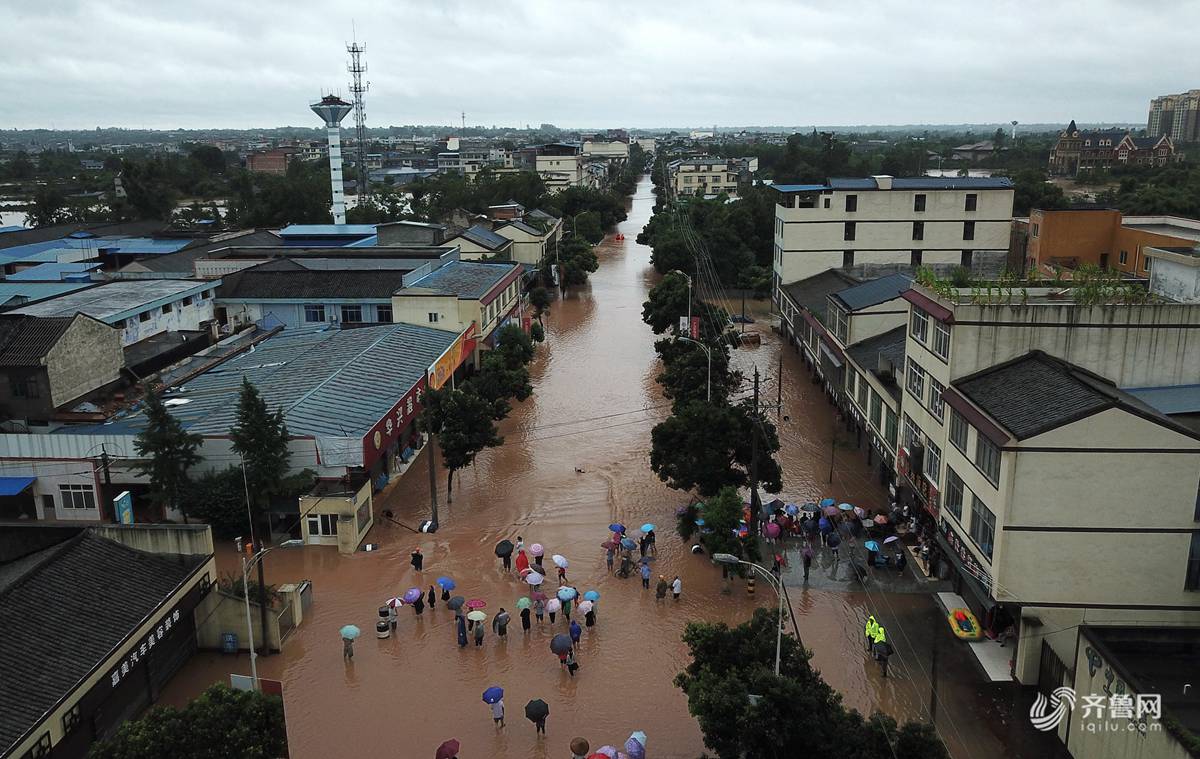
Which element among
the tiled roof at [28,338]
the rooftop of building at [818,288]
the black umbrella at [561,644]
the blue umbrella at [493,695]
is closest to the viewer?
the blue umbrella at [493,695]

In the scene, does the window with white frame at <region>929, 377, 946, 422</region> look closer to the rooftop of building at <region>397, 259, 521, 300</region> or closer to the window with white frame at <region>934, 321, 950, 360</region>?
the window with white frame at <region>934, 321, 950, 360</region>

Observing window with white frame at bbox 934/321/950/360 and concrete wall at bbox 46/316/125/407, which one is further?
concrete wall at bbox 46/316/125/407

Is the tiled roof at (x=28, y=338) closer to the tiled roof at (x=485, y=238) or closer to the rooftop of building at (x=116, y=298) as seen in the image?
the rooftop of building at (x=116, y=298)

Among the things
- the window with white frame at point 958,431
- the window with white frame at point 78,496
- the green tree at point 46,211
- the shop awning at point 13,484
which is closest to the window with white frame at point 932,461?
the window with white frame at point 958,431

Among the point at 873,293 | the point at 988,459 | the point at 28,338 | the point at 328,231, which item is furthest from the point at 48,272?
the point at 988,459

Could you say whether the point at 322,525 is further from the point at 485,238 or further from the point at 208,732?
the point at 485,238

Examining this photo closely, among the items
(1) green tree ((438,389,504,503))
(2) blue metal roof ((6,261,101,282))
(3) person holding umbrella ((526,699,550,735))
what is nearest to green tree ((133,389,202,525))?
(1) green tree ((438,389,504,503))
